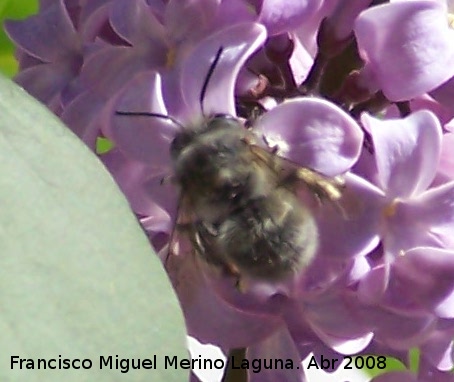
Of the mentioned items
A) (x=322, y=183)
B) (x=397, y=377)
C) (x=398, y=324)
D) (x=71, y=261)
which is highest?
(x=71, y=261)

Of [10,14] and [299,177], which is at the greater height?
[299,177]

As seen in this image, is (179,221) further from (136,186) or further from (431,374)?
(431,374)

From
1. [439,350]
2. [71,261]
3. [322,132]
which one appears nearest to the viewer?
[71,261]

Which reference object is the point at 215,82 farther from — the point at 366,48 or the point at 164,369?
the point at 164,369

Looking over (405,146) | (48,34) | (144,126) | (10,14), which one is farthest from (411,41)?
(10,14)

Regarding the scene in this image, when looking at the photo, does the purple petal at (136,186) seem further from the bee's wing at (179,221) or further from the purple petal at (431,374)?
the purple petal at (431,374)

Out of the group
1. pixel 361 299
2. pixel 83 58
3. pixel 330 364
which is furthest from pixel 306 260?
pixel 83 58

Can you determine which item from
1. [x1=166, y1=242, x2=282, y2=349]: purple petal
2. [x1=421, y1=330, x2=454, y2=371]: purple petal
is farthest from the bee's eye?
[x1=421, y1=330, x2=454, y2=371]: purple petal

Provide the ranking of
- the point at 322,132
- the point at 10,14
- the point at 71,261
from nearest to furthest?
the point at 71,261, the point at 322,132, the point at 10,14

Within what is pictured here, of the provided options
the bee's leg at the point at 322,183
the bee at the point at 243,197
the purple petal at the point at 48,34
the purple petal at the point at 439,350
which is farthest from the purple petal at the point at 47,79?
the purple petal at the point at 439,350
